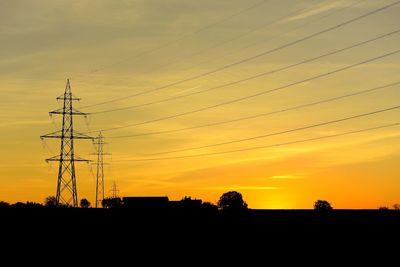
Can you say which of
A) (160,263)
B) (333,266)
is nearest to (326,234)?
(333,266)

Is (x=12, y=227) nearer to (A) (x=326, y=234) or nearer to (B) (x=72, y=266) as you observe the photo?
(B) (x=72, y=266)

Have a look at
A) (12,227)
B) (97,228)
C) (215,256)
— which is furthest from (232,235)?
(12,227)

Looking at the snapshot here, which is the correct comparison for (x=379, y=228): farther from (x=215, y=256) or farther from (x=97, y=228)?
(x=97, y=228)

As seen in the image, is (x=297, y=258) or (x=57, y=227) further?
(x=57, y=227)

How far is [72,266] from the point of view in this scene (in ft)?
166

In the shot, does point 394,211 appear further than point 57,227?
No

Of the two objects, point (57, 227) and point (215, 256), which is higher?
point (57, 227)

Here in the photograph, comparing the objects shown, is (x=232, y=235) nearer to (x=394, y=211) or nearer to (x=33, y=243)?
(x=394, y=211)

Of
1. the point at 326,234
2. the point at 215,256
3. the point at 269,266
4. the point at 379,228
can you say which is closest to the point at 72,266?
the point at 215,256

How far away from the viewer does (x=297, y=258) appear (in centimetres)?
4981

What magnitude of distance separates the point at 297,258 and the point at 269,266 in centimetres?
219

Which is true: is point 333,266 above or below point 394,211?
→ below

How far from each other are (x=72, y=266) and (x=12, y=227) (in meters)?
7.36

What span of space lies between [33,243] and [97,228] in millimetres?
5125
